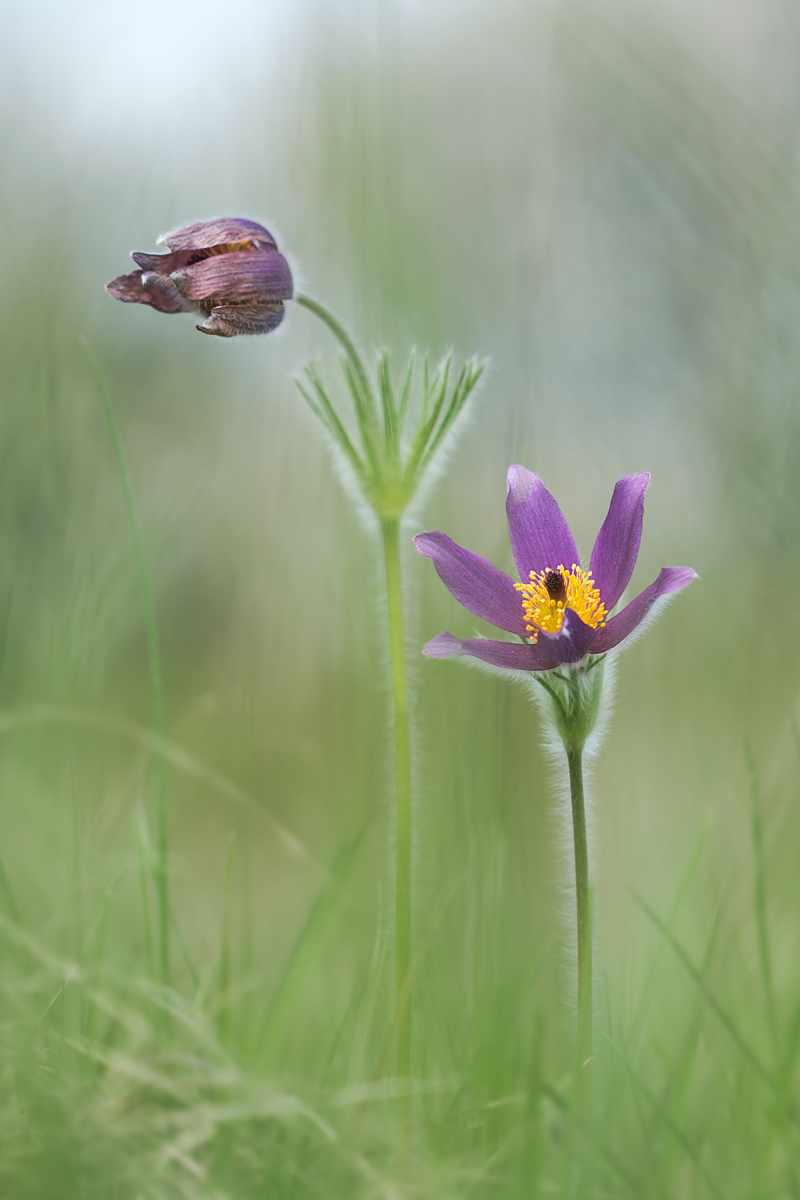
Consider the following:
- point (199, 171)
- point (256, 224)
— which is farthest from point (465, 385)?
point (199, 171)

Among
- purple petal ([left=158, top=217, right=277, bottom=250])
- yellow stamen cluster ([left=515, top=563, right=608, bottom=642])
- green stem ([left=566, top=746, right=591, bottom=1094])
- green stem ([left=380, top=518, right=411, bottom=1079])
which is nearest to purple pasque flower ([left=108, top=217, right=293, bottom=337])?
purple petal ([left=158, top=217, right=277, bottom=250])

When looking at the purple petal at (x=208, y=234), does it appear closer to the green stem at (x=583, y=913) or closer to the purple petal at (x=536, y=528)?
the purple petal at (x=536, y=528)

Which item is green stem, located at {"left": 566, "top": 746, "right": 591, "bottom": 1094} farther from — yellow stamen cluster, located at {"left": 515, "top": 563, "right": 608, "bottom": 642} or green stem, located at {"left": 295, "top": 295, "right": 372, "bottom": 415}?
green stem, located at {"left": 295, "top": 295, "right": 372, "bottom": 415}

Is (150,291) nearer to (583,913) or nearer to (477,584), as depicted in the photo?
(477,584)

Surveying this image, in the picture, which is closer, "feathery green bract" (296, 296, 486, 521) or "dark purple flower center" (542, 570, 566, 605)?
"dark purple flower center" (542, 570, 566, 605)

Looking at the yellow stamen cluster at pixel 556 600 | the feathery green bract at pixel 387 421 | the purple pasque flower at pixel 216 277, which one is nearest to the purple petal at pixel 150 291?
the purple pasque flower at pixel 216 277

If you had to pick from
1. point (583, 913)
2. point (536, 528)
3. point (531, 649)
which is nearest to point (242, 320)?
point (536, 528)

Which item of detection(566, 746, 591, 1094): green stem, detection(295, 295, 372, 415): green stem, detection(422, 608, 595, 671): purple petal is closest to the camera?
detection(566, 746, 591, 1094): green stem
